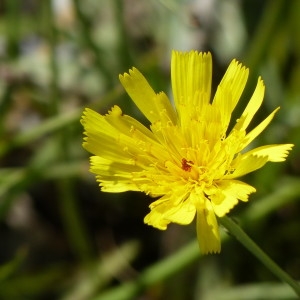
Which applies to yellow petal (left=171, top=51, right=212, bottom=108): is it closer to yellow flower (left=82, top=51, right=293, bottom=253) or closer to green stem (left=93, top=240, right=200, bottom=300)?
yellow flower (left=82, top=51, right=293, bottom=253)

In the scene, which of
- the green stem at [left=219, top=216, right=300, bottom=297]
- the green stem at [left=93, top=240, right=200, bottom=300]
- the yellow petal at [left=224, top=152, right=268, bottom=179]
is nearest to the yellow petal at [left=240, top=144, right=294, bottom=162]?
the yellow petal at [left=224, top=152, right=268, bottom=179]

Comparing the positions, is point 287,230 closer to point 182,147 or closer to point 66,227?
point 66,227

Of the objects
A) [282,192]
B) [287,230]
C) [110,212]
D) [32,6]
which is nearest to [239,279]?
[287,230]

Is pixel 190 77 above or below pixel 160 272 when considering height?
above

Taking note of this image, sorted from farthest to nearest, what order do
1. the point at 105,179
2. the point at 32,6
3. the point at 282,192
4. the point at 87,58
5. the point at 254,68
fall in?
the point at 32,6, the point at 87,58, the point at 254,68, the point at 282,192, the point at 105,179

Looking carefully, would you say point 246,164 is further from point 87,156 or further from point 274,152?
point 87,156

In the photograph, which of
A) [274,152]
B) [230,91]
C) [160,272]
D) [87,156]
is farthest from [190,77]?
[87,156]
